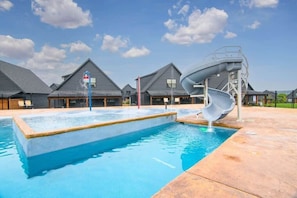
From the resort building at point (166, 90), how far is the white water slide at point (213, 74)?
15440 millimetres

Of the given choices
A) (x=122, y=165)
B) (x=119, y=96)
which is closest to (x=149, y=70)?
(x=119, y=96)

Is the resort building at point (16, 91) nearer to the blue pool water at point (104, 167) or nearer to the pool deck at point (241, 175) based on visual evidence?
the blue pool water at point (104, 167)

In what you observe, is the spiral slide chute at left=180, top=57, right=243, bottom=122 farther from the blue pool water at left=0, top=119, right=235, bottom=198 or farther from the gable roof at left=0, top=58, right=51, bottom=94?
the gable roof at left=0, top=58, right=51, bottom=94

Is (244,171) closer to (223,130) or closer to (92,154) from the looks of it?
(92,154)

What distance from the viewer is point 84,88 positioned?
947 inches

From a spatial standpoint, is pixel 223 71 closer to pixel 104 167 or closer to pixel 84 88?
pixel 104 167

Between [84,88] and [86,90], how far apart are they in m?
0.63

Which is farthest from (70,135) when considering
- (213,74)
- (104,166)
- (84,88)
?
(84,88)

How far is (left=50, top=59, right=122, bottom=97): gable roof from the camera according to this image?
76.2ft

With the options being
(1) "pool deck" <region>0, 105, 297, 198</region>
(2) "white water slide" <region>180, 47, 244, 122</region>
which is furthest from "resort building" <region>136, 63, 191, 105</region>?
(1) "pool deck" <region>0, 105, 297, 198</region>

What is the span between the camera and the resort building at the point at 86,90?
2254cm

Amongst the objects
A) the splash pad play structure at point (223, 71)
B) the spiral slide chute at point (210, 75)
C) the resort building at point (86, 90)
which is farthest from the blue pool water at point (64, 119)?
the resort building at point (86, 90)

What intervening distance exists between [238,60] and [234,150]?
18.5 feet

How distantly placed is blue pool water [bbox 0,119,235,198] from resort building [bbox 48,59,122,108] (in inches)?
643
